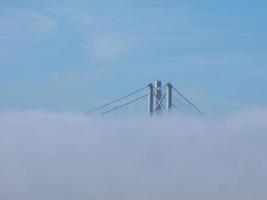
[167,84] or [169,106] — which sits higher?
[167,84]

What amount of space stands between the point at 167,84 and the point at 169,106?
118 cm

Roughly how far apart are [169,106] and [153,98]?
0.75 metres

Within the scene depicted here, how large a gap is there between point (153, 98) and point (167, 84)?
101 cm

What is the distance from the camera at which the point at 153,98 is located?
15.6 meters

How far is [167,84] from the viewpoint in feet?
52.9

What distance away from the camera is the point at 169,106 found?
605 inches
